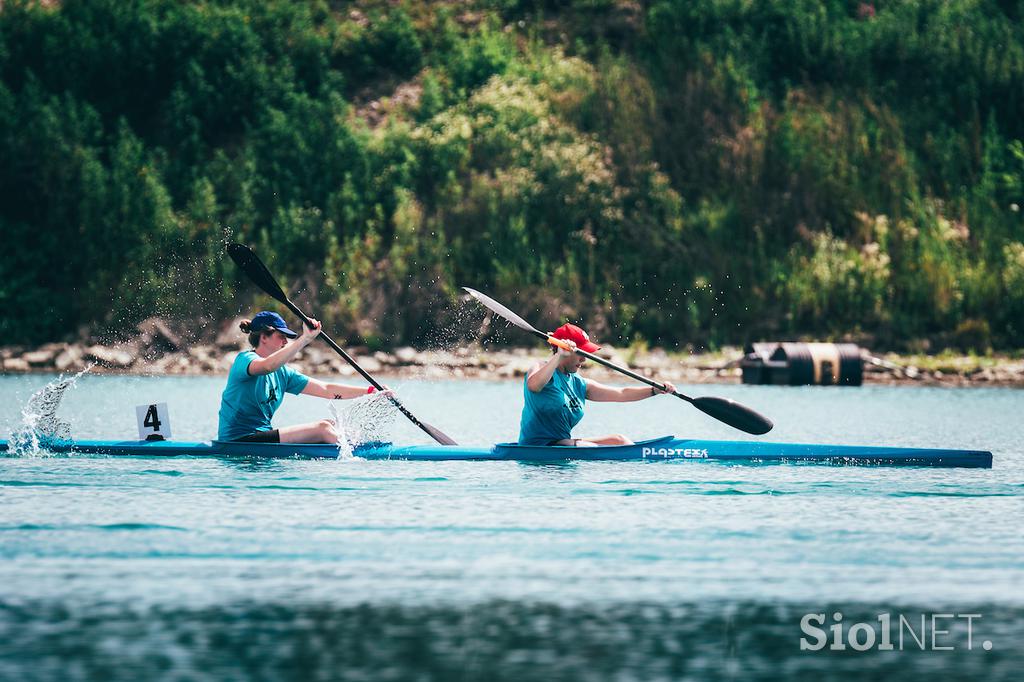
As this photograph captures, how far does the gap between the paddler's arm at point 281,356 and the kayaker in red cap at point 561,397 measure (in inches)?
78.3

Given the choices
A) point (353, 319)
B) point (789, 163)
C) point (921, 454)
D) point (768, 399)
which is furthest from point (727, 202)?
point (921, 454)

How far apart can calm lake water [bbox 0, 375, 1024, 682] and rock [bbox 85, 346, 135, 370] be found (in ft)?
72.9

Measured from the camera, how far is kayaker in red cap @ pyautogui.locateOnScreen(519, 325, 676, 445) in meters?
13.2

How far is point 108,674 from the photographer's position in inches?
249

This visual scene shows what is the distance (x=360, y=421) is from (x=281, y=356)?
1362 millimetres

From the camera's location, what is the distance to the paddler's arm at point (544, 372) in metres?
12.9

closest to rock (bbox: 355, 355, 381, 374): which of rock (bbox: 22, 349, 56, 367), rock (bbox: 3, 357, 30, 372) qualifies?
rock (bbox: 22, 349, 56, 367)

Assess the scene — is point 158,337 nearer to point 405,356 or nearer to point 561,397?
point 405,356

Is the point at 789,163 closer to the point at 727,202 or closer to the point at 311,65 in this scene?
the point at 727,202

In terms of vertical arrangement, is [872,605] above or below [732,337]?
below

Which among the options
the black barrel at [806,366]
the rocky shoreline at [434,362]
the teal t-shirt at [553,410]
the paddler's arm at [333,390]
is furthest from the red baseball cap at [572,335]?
the rocky shoreline at [434,362]

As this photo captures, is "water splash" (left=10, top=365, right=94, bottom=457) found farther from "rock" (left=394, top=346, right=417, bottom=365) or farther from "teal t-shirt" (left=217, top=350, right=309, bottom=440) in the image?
"rock" (left=394, top=346, right=417, bottom=365)

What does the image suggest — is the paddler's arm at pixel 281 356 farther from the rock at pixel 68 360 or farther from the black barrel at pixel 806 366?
the rock at pixel 68 360

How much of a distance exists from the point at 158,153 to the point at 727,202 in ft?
55.1
